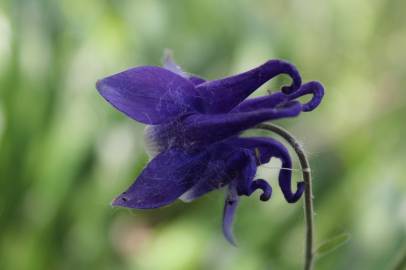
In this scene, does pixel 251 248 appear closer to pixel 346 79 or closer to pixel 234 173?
pixel 234 173

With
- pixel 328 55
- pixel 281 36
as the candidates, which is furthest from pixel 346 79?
pixel 281 36

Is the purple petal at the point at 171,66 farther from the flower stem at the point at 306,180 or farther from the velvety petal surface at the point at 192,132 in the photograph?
the flower stem at the point at 306,180

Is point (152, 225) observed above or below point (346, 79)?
below

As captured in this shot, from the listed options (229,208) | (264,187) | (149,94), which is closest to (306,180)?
(264,187)

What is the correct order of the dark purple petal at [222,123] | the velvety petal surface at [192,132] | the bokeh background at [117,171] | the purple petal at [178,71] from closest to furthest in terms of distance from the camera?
the dark purple petal at [222,123] → the velvety petal surface at [192,132] → the purple petal at [178,71] → the bokeh background at [117,171]

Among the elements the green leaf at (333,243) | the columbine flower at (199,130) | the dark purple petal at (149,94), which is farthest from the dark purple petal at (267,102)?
the green leaf at (333,243)

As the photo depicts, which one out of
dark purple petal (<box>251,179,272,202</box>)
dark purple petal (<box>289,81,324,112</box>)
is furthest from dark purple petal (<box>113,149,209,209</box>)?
dark purple petal (<box>289,81,324,112</box>)
